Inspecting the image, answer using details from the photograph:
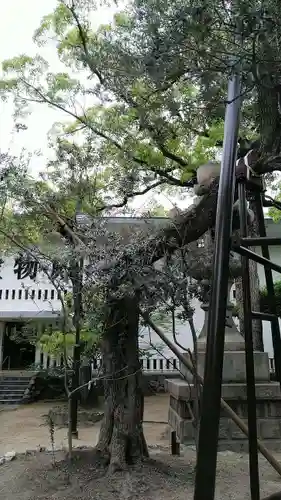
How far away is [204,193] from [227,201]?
8.15ft

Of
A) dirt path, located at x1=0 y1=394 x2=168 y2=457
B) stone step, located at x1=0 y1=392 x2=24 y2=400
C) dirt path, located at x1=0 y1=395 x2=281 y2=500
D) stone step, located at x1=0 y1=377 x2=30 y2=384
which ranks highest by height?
stone step, located at x1=0 y1=377 x2=30 y2=384

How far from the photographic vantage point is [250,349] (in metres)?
2.18

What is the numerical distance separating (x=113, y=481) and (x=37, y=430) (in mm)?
4634

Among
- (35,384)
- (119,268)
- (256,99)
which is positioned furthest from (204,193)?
(35,384)

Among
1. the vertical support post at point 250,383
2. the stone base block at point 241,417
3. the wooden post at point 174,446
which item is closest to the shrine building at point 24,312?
the stone base block at point 241,417

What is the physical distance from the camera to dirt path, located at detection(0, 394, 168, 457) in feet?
21.9

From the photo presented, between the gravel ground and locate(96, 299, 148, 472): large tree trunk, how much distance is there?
179 mm

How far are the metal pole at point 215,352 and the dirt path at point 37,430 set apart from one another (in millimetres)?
5363

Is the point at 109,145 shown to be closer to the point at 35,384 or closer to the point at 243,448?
the point at 243,448

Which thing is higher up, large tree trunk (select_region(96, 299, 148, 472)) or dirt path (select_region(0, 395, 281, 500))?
large tree trunk (select_region(96, 299, 148, 472))

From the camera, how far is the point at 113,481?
392cm

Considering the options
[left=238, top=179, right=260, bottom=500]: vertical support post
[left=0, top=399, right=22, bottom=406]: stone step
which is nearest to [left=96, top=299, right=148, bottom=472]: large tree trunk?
[left=238, top=179, right=260, bottom=500]: vertical support post

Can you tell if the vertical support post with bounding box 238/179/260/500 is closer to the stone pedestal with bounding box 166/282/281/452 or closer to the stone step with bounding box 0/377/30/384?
the stone pedestal with bounding box 166/282/281/452

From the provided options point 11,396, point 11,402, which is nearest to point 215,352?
point 11,402
